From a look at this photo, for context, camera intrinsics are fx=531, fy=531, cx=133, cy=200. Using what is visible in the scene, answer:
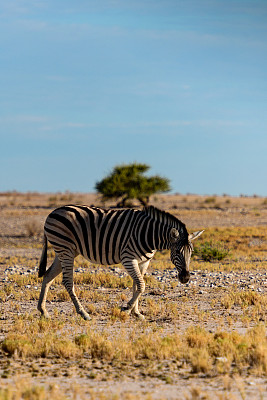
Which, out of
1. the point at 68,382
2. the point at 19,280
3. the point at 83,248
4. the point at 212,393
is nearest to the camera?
the point at 212,393

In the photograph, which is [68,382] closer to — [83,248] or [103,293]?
[83,248]

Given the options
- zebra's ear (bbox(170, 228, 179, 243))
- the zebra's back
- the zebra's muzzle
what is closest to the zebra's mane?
zebra's ear (bbox(170, 228, 179, 243))

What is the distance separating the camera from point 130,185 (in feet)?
183

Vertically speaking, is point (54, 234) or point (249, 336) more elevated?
point (54, 234)

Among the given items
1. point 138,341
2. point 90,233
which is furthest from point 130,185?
point 138,341

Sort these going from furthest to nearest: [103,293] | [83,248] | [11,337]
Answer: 1. [103,293]
2. [83,248]
3. [11,337]

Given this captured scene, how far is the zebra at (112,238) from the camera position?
35.4 ft

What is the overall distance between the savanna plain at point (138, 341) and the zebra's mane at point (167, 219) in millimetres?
1760

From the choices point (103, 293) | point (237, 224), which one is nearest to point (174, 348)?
point (103, 293)

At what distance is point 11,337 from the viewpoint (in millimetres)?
8664

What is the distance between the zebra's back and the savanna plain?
1198 millimetres

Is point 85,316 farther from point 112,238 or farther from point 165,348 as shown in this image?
point 165,348

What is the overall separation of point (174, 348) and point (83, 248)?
3668mm

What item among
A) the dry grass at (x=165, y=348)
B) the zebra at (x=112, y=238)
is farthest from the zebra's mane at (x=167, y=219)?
the dry grass at (x=165, y=348)
